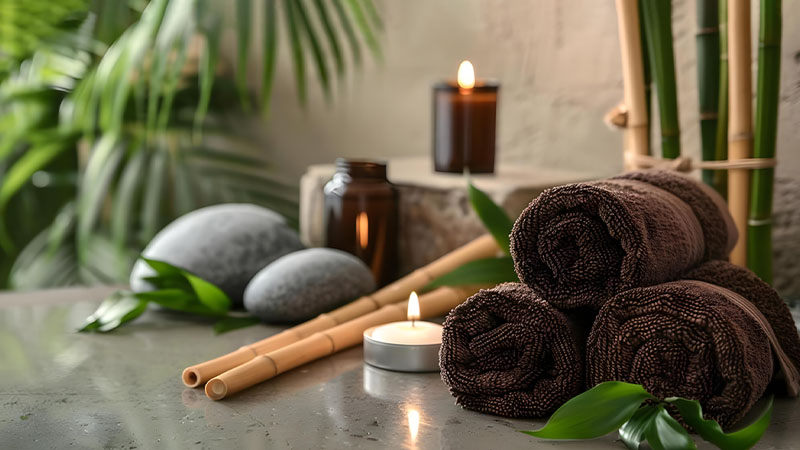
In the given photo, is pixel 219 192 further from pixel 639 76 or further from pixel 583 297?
pixel 583 297

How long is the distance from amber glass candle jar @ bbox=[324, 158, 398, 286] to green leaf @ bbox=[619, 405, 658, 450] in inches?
21.4

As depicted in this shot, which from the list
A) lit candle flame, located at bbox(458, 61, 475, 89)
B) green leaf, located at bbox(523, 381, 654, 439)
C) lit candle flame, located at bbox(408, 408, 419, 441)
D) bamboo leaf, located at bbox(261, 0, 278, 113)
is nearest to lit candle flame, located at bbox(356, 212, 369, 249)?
lit candle flame, located at bbox(458, 61, 475, 89)

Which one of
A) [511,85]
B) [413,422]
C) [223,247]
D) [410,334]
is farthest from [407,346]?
[511,85]

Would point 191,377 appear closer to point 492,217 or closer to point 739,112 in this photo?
point 492,217

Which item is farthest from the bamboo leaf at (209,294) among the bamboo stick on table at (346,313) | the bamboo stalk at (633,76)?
the bamboo stalk at (633,76)

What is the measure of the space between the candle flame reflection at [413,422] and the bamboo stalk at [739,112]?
42 cm

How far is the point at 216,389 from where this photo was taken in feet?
→ 2.36

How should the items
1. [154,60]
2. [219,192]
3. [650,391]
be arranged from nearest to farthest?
1. [650,391]
2. [154,60]
3. [219,192]

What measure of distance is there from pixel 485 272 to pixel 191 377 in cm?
33

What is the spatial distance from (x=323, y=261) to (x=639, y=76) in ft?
1.32

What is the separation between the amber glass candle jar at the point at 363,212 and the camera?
3.54 feet

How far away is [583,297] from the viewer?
0.64 m

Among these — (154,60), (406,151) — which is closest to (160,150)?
(154,60)

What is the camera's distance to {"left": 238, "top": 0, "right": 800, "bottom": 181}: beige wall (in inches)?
42.3
